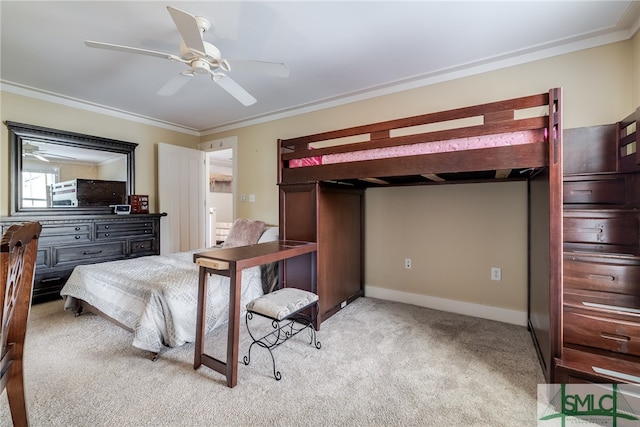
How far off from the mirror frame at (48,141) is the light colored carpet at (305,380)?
146cm

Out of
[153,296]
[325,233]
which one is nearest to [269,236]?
A: [325,233]

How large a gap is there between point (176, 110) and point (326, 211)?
2.68m

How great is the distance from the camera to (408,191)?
300cm

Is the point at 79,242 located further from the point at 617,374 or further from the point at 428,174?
the point at 617,374

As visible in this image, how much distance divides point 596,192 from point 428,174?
1.10m

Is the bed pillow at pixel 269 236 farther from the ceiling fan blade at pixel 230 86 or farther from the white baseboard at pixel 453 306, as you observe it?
the ceiling fan blade at pixel 230 86

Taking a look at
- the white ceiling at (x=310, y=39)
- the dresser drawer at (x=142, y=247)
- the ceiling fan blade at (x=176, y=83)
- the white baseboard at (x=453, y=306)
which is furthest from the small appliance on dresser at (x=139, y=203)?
the white baseboard at (x=453, y=306)

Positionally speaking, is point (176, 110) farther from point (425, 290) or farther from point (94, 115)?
point (425, 290)

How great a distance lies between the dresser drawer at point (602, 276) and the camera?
1.54 m

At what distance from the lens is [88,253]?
332 centimetres

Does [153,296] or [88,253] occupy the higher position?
[88,253]

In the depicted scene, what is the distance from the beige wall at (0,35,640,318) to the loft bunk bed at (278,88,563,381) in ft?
0.48

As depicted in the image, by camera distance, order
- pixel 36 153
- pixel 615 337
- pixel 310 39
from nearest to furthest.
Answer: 1. pixel 615 337
2. pixel 310 39
3. pixel 36 153

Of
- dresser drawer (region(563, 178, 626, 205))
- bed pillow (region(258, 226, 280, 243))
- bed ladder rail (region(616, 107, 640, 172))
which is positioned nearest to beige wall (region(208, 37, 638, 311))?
bed ladder rail (region(616, 107, 640, 172))
